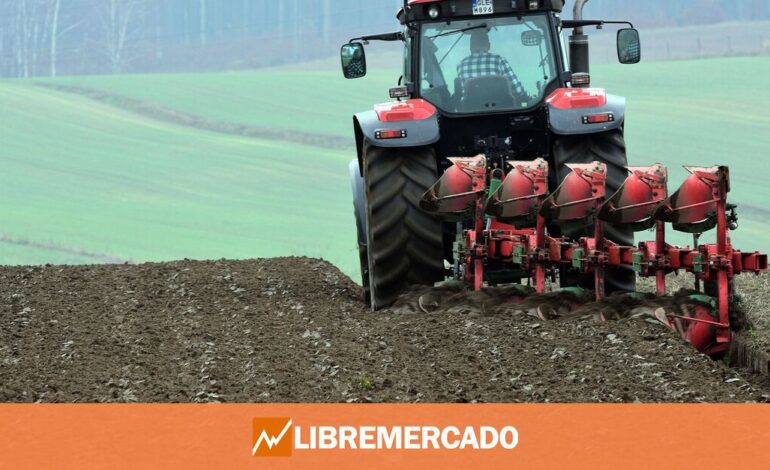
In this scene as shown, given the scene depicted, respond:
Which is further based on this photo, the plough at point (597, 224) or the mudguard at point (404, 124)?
the mudguard at point (404, 124)

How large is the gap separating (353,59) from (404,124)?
31.9 inches

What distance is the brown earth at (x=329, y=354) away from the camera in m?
6.75

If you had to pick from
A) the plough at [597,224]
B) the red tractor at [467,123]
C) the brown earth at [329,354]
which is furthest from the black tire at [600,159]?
the brown earth at [329,354]

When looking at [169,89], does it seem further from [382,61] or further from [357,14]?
[357,14]

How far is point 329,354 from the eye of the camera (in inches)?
313

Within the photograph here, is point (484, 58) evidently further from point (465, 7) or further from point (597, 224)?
point (597, 224)

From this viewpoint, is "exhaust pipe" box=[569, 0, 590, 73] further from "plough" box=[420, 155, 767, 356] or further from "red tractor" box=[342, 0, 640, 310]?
"plough" box=[420, 155, 767, 356]

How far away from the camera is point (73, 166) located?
2662 centimetres

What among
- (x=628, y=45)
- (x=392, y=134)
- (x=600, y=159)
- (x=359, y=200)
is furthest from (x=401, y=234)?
(x=628, y=45)

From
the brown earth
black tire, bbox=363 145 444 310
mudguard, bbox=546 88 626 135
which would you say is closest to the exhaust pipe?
mudguard, bbox=546 88 626 135

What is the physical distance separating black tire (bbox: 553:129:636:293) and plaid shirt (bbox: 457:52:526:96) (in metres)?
0.60

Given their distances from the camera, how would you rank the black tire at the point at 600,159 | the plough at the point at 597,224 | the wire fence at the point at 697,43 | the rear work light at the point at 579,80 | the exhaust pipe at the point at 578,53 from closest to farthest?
1. the plough at the point at 597,224
2. the black tire at the point at 600,159
3. the rear work light at the point at 579,80
4. the exhaust pipe at the point at 578,53
5. the wire fence at the point at 697,43

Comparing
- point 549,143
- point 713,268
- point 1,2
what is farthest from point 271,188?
point 1,2

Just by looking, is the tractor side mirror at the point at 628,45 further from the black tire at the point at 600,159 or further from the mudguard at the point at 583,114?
the black tire at the point at 600,159
